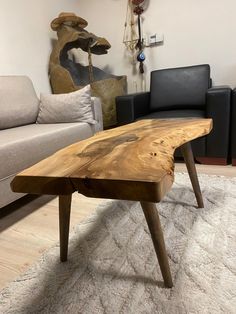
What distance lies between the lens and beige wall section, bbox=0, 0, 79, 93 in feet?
7.44

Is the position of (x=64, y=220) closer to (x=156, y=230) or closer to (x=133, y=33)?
(x=156, y=230)

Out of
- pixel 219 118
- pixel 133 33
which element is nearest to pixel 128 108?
pixel 219 118

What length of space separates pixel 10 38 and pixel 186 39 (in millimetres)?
1650

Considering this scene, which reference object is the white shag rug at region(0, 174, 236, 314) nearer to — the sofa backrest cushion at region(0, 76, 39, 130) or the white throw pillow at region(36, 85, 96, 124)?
the white throw pillow at region(36, 85, 96, 124)

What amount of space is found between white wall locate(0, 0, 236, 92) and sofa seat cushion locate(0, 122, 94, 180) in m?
0.98

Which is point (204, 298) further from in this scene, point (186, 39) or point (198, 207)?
point (186, 39)

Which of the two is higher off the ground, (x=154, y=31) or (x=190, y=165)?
(x=154, y=31)

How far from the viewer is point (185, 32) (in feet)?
8.41

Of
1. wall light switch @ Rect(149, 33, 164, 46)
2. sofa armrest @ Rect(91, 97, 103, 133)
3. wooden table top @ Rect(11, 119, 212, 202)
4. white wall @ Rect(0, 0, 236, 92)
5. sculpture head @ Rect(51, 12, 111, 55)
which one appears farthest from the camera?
wall light switch @ Rect(149, 33, 164, 46)

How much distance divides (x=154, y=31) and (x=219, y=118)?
4.50 feet

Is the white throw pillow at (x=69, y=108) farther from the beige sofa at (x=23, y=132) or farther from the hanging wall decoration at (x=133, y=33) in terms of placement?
the hanging wall decoration at (x=133, y=33)

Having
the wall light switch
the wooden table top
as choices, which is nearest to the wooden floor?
the wooden table top

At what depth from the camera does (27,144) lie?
57.8 inches

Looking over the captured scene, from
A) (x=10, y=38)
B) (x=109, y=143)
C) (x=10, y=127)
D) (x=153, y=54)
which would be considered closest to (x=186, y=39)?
(x=153, y=54)
